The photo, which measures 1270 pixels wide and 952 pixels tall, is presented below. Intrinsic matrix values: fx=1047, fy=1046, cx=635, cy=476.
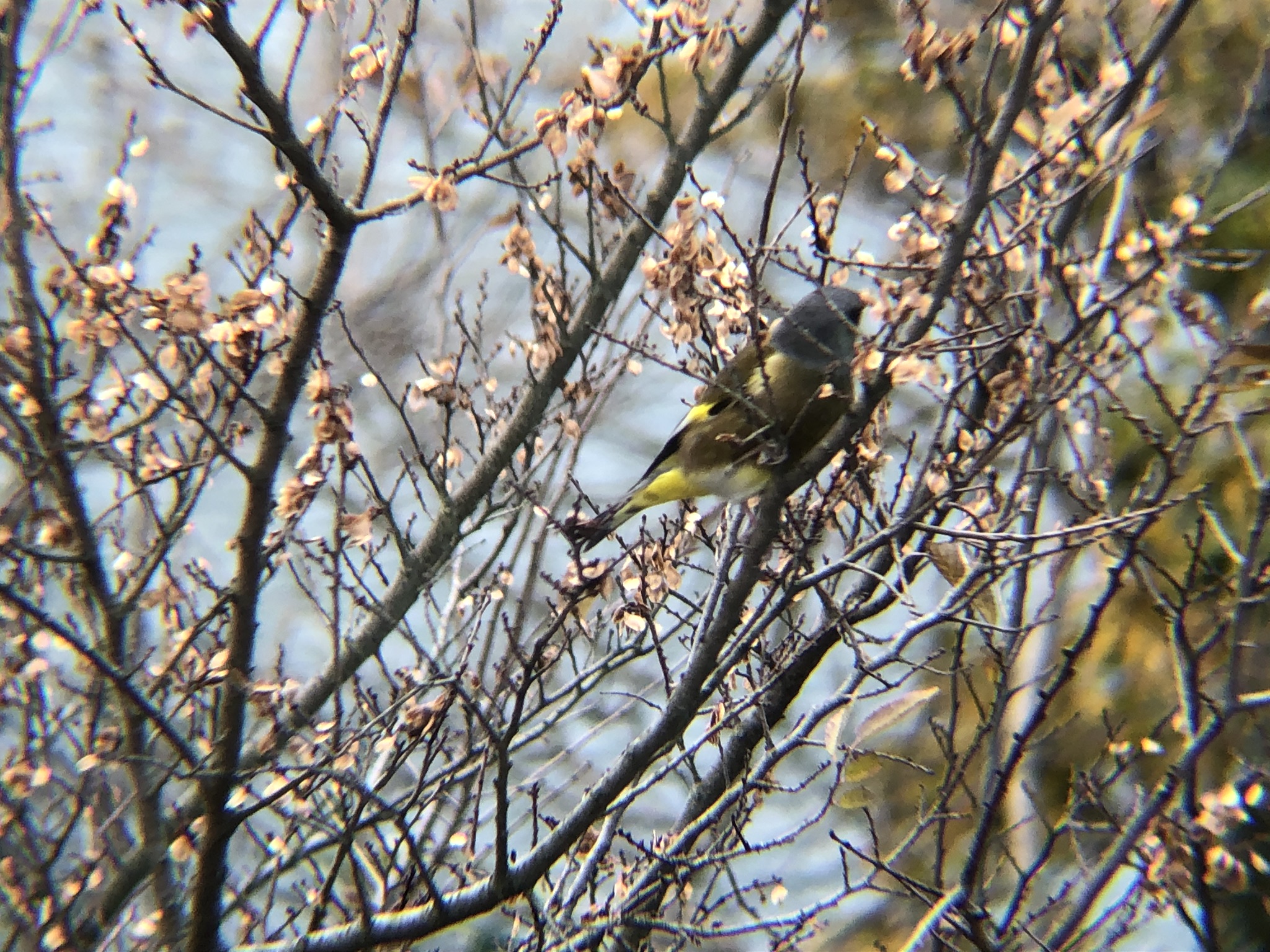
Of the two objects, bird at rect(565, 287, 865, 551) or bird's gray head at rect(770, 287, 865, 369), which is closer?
bird at rect(565, 287, 865, 551)

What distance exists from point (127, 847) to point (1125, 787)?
573cm

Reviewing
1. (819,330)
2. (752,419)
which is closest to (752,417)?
(752,419)

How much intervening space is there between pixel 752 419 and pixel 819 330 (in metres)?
0.75

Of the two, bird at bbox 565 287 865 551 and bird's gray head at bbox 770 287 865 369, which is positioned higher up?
bird's gray head at bbox 770 287 865 369

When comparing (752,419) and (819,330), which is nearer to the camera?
(752,419)

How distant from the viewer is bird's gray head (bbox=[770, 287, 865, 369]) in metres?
3.89

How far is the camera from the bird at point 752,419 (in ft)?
11.7

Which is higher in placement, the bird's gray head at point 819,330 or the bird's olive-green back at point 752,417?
the bird's gray head at point 819,330

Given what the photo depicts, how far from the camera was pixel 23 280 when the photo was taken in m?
3.12

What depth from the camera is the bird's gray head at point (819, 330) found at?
153 inches

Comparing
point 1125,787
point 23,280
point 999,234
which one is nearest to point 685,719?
point 999,234

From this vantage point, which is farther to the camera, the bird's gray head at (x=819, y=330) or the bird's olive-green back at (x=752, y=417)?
the bird's gray head at (x=819, y=330)

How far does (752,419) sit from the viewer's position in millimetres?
3668

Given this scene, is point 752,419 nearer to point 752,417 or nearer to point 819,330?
point 752,417
